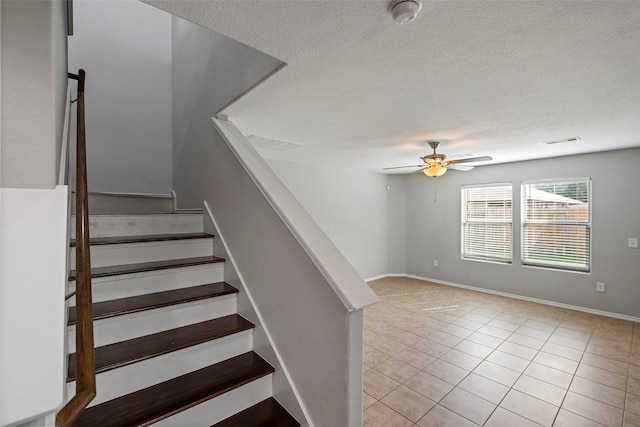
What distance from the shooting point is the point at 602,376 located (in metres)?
2.58

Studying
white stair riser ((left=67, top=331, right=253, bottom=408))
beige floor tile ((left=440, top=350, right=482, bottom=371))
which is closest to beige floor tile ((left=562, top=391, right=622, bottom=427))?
beige floor tile ((left=440, top=350, right=482, bottom=371))

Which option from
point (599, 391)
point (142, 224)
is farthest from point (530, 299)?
point (142, 224)

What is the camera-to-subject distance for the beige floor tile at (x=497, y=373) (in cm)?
254

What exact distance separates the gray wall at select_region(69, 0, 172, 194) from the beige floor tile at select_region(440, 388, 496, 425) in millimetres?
3699

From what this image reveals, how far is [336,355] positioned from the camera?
50.6 inches

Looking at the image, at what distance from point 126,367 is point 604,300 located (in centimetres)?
559

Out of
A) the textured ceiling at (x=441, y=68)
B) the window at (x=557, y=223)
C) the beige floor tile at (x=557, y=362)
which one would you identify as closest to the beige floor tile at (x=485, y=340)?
the beige floor tile at (x=557, y=362)

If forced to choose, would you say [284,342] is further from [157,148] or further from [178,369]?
[157,148]

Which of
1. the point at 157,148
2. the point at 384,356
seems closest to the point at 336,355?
the point at 384,356

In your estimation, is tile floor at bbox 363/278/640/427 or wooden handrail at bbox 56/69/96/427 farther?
tile floor at bbox 363/278/640/427

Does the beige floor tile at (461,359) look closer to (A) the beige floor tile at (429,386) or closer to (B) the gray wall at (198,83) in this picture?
(A) the beige floor tile at (429,386)

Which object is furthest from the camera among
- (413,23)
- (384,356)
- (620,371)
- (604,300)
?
(604,300)

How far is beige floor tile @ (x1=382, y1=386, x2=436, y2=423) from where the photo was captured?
2.13m

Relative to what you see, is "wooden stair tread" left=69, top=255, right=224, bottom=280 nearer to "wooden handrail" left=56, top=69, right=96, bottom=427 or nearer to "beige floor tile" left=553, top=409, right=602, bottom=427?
"wooden handrail" left=56, top=69, right=96, bottom=427
